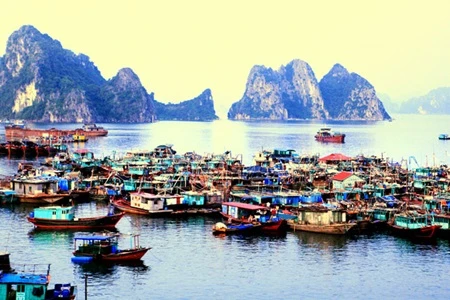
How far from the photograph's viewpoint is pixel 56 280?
3166 centimetres

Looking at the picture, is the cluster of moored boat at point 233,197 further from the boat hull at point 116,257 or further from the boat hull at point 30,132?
the boat hull at point 30,132

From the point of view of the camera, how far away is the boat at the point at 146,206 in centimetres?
4884

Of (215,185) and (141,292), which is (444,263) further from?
(215,185)

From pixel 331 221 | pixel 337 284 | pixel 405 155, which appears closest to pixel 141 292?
pixel 337 284

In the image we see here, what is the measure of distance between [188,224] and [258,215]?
496 centimetres

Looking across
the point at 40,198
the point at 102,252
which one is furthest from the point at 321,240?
the point at 40,198

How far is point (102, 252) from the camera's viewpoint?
3456 cm

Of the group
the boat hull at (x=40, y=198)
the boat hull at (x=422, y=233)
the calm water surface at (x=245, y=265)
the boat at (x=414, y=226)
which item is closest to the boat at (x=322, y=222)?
the calm water surface at (x=245, y=265)

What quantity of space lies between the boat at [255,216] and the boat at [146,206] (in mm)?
4651

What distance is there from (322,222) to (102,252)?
50.5 feet

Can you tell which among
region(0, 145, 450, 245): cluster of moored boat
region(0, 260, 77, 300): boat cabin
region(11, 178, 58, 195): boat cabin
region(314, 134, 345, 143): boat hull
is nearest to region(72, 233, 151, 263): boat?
region(0, 260, 77, 300): boat cabin

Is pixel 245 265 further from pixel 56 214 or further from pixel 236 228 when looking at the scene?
pixel 56 214

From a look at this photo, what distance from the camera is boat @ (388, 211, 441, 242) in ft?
137

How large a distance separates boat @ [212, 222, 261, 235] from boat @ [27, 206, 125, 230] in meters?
6.93
